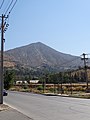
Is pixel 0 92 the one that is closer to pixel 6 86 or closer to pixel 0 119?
pixel 0 119

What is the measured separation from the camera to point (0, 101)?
29.1 meters

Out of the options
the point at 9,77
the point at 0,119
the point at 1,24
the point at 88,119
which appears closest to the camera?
the point at 88,119

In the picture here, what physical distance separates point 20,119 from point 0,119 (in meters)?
1.04

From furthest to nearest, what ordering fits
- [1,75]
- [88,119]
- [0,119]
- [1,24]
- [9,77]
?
[9,77] → [1,24] → [1,75] → [0,119] → [88,119]

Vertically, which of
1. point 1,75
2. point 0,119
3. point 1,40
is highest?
point 1,40

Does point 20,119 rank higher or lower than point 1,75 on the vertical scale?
lower

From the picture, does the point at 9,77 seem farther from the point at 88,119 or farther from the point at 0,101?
the point at 88,119

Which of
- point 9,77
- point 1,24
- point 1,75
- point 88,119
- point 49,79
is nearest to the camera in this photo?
point 88,119

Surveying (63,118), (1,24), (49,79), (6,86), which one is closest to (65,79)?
(49,79)

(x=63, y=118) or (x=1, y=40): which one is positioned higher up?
(x=1, y=40)

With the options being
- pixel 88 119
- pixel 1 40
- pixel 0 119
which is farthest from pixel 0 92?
pixel 88 119

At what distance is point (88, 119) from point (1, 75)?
13880mm

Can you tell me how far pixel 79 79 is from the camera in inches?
6038

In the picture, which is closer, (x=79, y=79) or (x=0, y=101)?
(x=0, y=101)
